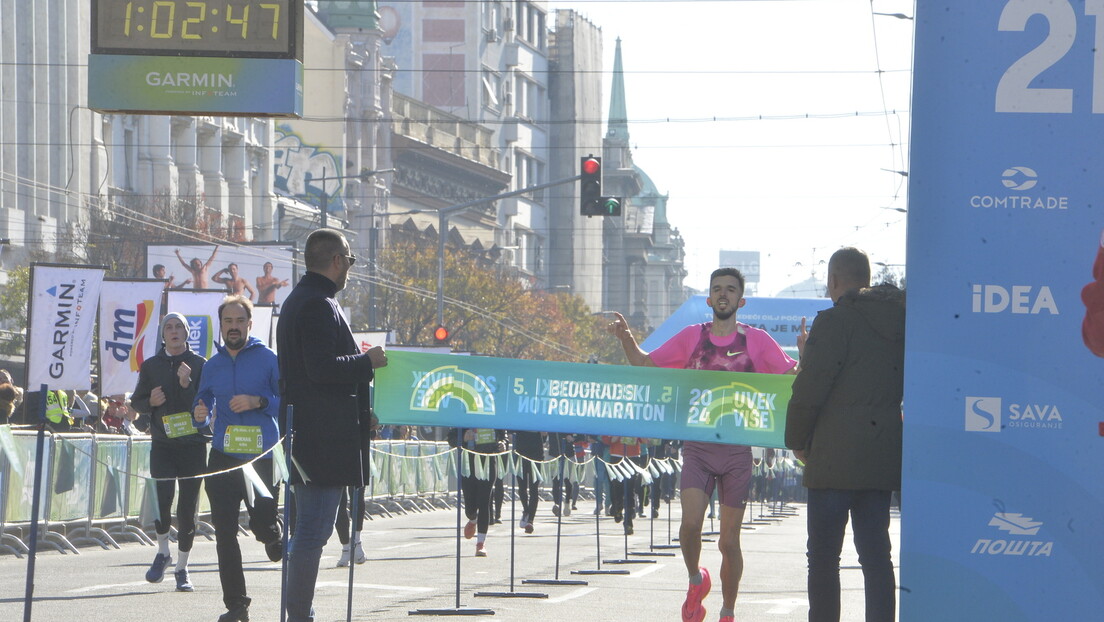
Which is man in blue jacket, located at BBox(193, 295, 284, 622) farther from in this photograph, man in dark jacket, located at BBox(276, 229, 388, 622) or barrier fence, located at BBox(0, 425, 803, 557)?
barrier fence, located at BBox(0, 425, 803, 557)

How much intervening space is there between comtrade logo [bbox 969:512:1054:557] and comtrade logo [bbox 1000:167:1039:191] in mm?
1021

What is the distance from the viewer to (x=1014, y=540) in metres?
5.96

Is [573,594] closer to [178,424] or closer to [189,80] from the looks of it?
[178,424]

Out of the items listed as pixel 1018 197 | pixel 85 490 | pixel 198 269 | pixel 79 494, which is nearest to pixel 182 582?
pixel 79 494

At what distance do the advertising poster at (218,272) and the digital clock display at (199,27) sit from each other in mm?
13274

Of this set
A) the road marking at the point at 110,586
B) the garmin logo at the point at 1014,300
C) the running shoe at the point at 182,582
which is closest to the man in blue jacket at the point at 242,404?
the running shoe at the point at 182,582

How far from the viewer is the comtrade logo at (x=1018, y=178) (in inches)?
235

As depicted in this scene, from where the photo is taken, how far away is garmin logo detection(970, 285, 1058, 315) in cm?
593

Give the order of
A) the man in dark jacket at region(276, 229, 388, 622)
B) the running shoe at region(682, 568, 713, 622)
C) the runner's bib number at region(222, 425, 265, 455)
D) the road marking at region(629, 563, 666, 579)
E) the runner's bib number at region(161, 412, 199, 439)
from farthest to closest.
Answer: the road marking at region(629, 563, 666, 579), the runner's bib number at region(161, 412, 199, 439), the runner's bib number at region(222, 425, 265, 455), the running shoe at region(682, 568, 713, 622), the man in dark jacket at region(276, 229, 388, 622)

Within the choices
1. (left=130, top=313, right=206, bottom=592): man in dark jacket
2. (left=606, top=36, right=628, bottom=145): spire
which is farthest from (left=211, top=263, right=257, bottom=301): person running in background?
(left=606, top=36, right=628, bottom=145): spire

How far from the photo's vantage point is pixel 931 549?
237 inches

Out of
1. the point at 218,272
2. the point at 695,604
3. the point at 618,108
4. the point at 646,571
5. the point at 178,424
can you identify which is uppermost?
the point at 618,108

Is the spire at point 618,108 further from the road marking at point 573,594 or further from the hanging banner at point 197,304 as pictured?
the road marking at point 573,594

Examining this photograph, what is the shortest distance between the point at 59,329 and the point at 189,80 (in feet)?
18.4
